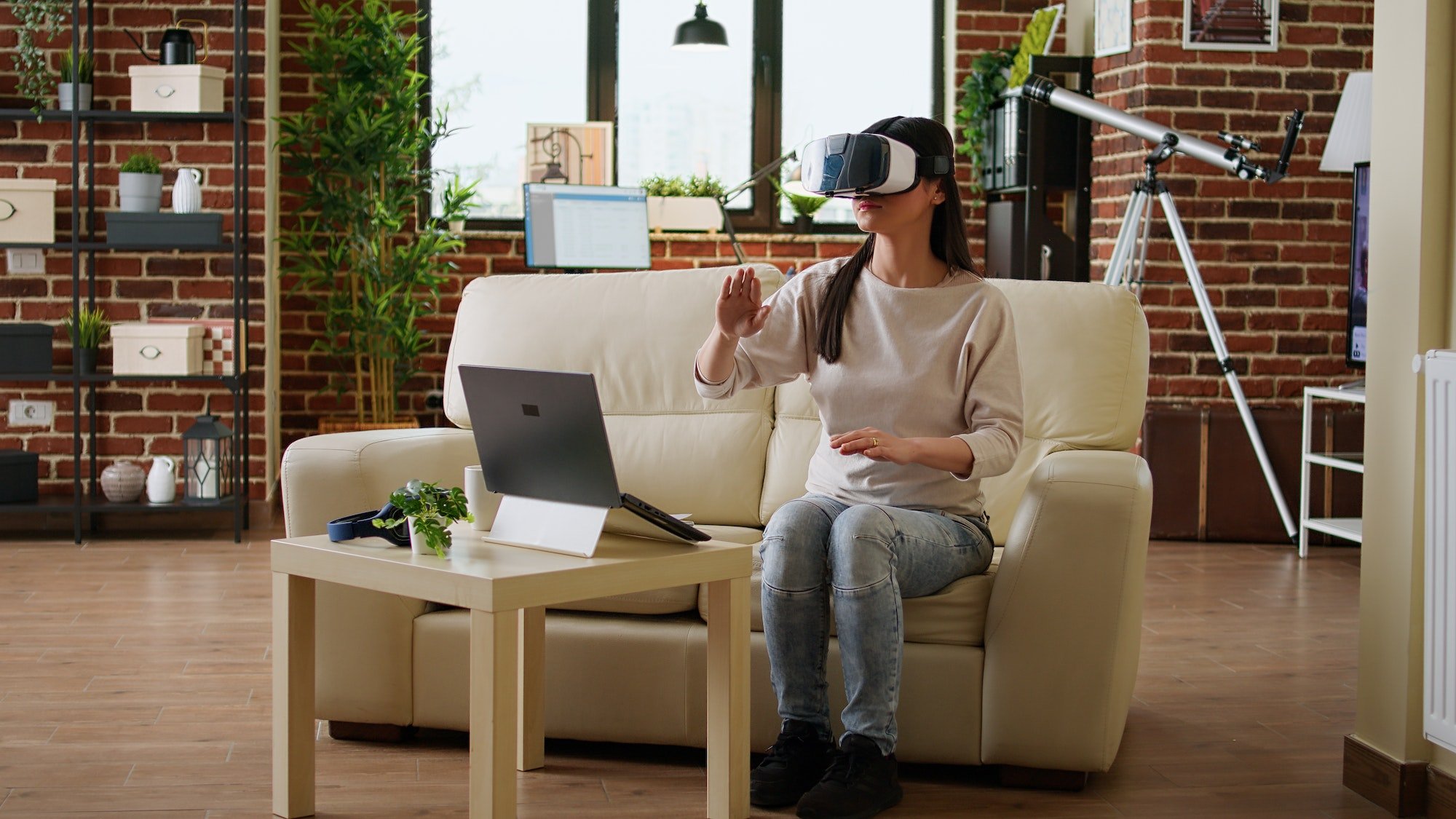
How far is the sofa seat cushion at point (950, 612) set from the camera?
90.4 inches

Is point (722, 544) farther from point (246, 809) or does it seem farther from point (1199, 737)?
point (1199, 737)

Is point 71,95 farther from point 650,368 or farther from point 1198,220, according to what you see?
point 1198,220

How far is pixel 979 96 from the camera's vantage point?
19.2 feet

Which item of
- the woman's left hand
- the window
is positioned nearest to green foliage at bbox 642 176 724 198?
the window

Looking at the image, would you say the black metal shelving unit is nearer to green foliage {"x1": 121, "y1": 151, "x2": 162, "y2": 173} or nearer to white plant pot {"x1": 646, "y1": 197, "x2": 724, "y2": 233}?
green foliage {"x1": 121, "y1": 151, "x2": 162, "y2": 173}

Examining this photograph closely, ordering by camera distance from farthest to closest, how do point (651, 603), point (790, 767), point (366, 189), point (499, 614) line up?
1. point (366, 189)
2. point (651, 603)
3. point (790, 767)
4. point (499, 614)

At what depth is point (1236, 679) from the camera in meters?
3.07

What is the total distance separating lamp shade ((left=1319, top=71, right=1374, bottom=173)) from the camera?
14.3 feet

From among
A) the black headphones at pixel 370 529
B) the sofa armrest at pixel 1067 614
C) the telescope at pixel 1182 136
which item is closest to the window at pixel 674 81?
the telescope at pixel 1182 136

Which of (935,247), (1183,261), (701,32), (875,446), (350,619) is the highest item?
(701,32)

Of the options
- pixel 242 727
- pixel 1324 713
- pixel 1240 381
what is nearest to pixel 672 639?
pixel 242 727

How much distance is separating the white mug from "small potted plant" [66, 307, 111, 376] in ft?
10.1

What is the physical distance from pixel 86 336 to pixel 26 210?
0.45 metres

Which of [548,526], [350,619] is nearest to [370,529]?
[548,526]
